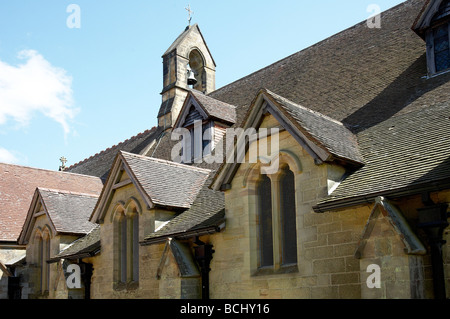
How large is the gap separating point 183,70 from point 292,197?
14008mm

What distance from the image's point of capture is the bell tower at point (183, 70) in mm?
23391

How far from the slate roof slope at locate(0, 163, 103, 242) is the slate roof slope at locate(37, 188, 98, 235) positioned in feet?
8.95

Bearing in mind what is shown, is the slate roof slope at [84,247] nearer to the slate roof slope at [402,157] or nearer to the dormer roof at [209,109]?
the dormer roof at [209,109]

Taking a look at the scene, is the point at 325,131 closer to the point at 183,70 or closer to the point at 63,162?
the point at 183,70

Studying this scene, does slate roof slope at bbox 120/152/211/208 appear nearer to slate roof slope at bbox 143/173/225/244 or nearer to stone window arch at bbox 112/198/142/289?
slate roof slope at bbox 143/173/225/244

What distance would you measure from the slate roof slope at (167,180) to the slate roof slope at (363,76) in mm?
2998

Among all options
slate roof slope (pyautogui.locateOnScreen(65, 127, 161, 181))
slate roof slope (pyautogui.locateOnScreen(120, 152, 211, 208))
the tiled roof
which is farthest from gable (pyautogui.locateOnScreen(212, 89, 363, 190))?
slate roof slope (pyautogui.locateOnScreen(65, 127, 161, 181))

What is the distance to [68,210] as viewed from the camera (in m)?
19.0

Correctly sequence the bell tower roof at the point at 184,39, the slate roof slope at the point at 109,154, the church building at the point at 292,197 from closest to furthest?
the church building at the point at 292,197, the slate roof slope at the point at 109,154, the bell tower roof at the point at 184,39

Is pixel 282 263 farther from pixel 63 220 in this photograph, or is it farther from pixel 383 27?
pixel 63 220

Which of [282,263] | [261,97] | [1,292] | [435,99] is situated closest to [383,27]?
[435,99]

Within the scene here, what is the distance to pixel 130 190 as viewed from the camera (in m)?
15.2

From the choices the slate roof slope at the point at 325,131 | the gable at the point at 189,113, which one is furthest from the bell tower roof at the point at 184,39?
the slate roof slope at the point at 325,131
